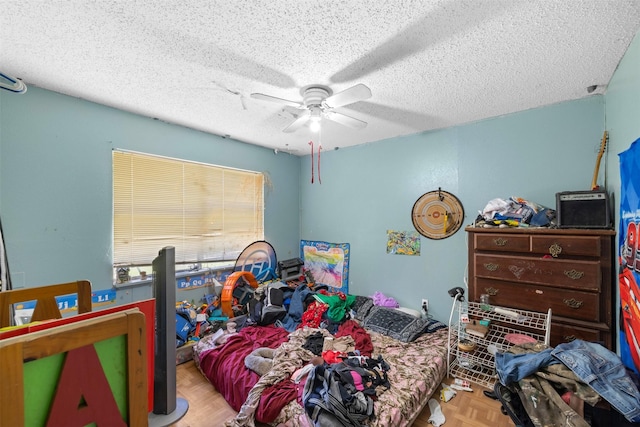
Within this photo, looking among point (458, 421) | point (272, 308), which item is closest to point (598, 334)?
point (458, 421)

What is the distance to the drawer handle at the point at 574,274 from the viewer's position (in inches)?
73.6

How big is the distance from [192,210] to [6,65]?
5.65 ft

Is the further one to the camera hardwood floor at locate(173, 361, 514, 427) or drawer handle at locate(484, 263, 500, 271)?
drawer handle at locate(484, 263, 500, 271)

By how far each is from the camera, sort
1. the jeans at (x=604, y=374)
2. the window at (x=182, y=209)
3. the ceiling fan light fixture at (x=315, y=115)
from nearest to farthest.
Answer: the jeans at (x=604, y=374) < the ceiling fan light fixture at (x=315, y=115) < the window at (x=182, y=209)

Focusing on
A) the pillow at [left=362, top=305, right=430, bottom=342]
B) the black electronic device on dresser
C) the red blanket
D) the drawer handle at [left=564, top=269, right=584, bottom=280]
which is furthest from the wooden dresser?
the red blanket

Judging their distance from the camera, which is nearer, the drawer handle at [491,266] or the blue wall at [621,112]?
the blue wall at [621,112]

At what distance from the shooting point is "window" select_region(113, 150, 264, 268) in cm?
253

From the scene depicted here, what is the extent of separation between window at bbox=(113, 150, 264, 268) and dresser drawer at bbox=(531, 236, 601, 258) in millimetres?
3091

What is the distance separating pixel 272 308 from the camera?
2.88 meters

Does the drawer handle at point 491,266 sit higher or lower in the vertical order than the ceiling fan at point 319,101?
lower

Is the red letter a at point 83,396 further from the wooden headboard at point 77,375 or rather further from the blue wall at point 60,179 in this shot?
the blue wall at point 60,179

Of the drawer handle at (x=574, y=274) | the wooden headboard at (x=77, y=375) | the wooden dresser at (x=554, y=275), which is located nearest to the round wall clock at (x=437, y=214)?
the wooden dresser at (x=554, y=275)

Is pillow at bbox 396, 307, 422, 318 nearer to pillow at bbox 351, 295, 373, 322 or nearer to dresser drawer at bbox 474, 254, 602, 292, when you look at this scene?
pillow at bbox 351, 295, 373, 322

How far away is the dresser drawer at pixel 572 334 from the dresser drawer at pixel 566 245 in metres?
0.51
